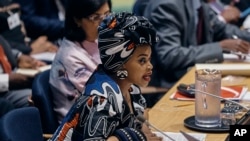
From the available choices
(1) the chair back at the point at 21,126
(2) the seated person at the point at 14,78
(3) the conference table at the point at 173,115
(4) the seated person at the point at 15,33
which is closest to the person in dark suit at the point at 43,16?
(4) the seated person at the point at 15,33

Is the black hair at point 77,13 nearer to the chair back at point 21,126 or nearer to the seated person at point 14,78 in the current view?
the chair back at point 21,126

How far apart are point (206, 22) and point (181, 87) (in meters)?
1.06

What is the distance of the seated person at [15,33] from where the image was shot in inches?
157

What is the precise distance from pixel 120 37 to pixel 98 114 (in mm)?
219

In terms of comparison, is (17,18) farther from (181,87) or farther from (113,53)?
(113,53)

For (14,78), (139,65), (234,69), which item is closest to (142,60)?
(139,65)

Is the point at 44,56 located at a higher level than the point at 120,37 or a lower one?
lower

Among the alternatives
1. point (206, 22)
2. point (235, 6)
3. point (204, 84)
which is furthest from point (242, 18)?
point (204, 84)

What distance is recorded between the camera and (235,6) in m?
5.39

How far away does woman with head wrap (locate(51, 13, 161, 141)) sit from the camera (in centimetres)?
166

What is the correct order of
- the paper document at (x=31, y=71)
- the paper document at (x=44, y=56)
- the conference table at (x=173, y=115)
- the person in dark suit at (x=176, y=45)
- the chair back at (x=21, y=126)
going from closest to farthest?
1. the chair back at (x=21, y=126)
2. the conference table at (x=173, y=115)
3. the person in dark suit at (x=176, y=45)
4. the paper document at (x=31, y=71)
5. the paper document at (x=44, y=56)

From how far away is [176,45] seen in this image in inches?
123

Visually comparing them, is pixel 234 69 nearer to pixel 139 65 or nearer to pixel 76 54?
pixel 76 54

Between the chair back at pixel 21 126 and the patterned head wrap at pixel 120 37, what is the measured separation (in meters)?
0.39
